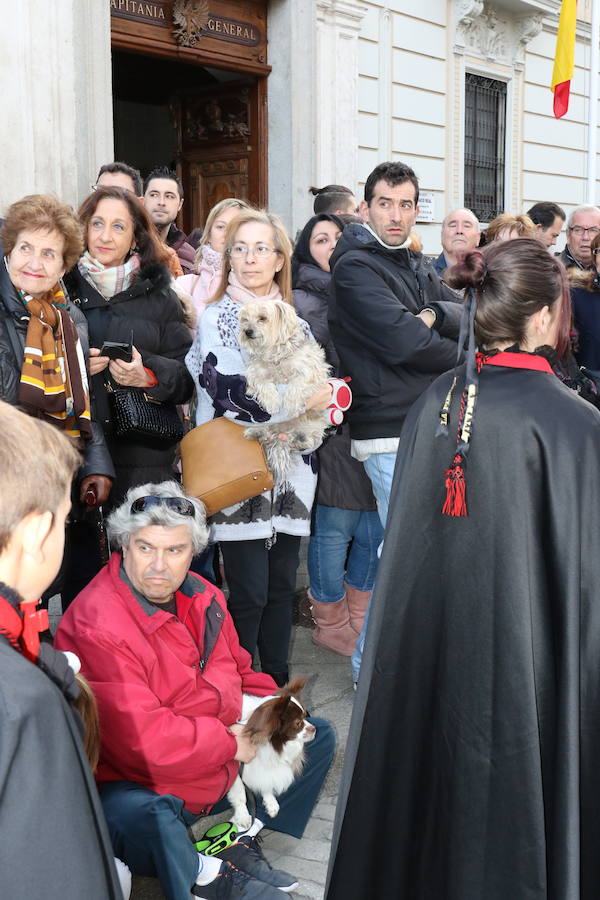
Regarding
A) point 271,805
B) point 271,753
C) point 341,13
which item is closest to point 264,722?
point 271,753

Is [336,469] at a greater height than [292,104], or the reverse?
[292,104]

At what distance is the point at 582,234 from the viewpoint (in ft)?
22.0

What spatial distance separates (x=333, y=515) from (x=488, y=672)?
7.86ft

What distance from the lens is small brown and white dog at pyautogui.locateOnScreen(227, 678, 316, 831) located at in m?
3.26

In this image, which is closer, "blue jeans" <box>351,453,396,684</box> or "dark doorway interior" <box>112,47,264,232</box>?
"blue jeans" <box>351,453,396,684</box>

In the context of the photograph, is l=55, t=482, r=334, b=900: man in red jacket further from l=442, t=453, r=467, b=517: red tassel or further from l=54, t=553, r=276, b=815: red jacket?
l=442, t=453, r=467, b=517: red tassel

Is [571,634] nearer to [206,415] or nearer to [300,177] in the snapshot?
[206,415]

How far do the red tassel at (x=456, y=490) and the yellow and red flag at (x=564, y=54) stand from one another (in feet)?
34.7

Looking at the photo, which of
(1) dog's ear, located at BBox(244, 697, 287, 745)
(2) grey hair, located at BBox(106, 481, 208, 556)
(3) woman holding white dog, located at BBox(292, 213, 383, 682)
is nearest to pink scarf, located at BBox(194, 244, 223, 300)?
(3) woman holding white dog, located at BBox(292, 213, 383, 682)

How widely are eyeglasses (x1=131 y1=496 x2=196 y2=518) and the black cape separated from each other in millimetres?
910

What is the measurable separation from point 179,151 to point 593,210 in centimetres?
535

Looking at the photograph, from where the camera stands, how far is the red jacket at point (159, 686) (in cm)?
292

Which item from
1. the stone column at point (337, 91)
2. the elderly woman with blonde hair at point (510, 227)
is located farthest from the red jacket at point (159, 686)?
the stone column at point (337, 91)

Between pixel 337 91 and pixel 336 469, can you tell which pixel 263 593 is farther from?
pixel 337 91
